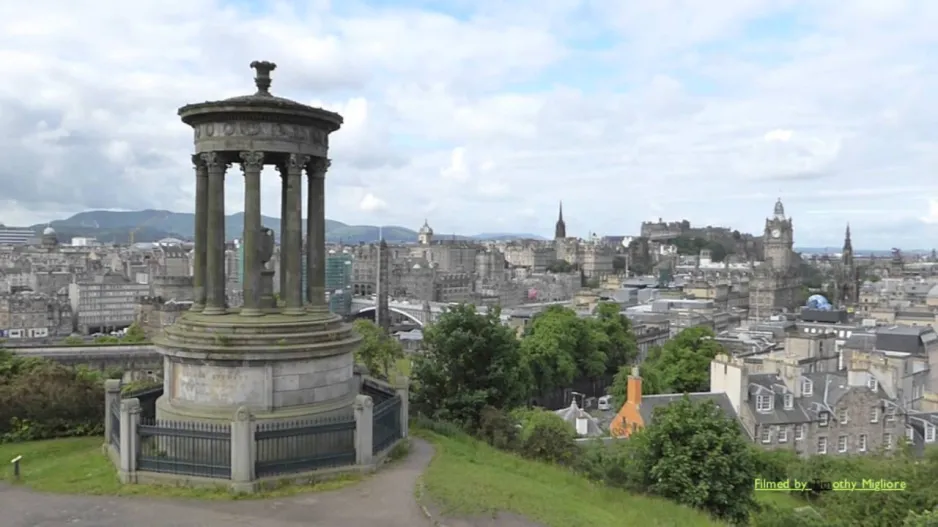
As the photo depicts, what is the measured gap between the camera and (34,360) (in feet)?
89.6

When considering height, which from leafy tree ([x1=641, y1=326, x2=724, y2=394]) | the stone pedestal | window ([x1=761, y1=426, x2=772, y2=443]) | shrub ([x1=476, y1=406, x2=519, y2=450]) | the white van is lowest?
the white van

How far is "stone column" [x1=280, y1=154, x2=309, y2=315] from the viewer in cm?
1900

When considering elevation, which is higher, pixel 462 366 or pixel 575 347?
pixel 462 366

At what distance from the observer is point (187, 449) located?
1620cm

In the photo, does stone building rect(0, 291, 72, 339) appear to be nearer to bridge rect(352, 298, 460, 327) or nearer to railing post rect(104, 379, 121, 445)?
bridge rect(352, 298, 460, 327)

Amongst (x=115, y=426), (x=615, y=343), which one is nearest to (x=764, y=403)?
(x=615, y=343)

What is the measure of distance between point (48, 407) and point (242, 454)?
9.97 metres

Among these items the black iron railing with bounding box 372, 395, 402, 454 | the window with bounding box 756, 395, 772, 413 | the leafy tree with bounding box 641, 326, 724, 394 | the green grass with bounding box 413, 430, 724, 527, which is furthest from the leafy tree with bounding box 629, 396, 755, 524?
the leafy tree with bounding box 641, 326, 724, 394

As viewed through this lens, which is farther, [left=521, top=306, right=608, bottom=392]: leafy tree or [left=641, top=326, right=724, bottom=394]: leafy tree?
[left=521, top=306, right=608, bottom=392]: leafy tree

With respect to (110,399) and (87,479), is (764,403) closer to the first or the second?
(110,399)

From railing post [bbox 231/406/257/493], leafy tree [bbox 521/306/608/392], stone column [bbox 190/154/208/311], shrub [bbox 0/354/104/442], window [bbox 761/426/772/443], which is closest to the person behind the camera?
railing post [bbox 231/406/257/493]

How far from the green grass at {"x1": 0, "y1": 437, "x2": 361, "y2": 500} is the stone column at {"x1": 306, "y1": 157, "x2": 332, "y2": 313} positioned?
5.46m

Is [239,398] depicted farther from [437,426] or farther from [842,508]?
[842,508]

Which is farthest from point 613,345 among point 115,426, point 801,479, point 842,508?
point 115,426
